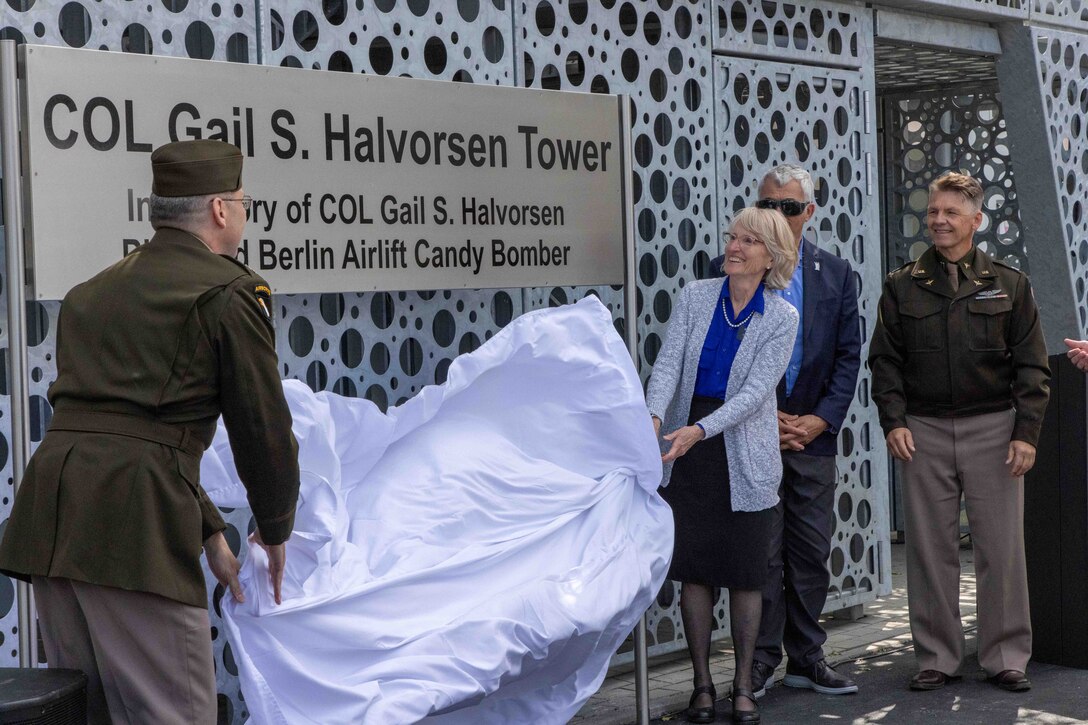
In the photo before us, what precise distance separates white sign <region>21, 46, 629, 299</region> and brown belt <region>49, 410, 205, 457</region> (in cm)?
75

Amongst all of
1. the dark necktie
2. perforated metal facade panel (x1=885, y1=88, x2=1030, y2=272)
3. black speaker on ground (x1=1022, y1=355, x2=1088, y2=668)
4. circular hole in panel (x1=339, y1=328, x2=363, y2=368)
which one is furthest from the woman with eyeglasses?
perforated metal facade panel (x1=885, y1=88, x2=1030, y2=272)

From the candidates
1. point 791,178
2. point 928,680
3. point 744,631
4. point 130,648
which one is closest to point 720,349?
point 791,178

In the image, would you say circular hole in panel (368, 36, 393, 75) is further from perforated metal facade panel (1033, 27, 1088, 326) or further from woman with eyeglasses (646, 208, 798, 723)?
perforated metal facade panel (1033, 27, 1088, 326)

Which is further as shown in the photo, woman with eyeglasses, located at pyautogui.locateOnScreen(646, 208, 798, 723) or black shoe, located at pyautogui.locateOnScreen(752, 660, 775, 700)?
black shoe, located at pyautogui.locateOnScreen(752, 660, 775, 700)

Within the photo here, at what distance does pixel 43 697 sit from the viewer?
9.72 feet

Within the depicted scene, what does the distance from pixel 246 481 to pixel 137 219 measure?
1141 mm

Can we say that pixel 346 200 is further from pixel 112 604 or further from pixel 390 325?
pixel 112 604

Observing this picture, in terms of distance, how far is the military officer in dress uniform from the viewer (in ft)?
18.9

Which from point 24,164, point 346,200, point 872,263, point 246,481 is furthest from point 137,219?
point 872,263

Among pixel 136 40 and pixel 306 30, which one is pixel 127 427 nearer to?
pixel 136 40

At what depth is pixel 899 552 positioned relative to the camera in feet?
30.7

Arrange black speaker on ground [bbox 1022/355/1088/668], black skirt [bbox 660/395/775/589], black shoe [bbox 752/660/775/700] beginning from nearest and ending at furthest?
1. black skirt [bbox 660/395/775/589]
2. black shoe [bbox 752/660/775/700]
3. black speaker on ground [bbox 1022/355/1088/668]

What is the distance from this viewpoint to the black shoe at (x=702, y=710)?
5449 millimetres

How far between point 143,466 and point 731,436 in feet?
8.45
